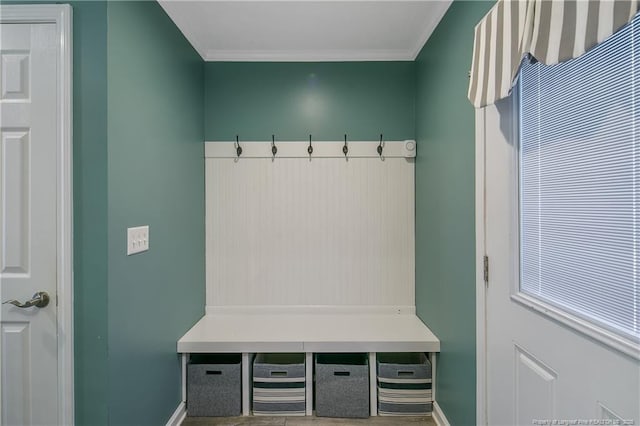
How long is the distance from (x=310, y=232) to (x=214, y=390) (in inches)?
49.6

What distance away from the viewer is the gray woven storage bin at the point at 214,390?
2.05 m

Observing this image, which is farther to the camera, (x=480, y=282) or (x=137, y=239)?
A: (x=137, y=239)

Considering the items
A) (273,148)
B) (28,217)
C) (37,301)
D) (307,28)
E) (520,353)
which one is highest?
(307,28)

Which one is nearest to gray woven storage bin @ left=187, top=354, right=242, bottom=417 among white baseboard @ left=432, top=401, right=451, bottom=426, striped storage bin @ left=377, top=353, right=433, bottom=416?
striped storage bin @ left=377, top=353, right=433, bottom=416

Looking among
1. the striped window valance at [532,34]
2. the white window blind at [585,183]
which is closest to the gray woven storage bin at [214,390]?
the white window blind at [585,183]

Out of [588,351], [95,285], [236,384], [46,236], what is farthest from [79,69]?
[588,351]

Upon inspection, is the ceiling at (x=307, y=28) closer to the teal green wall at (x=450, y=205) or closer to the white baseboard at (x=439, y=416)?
the teal green wall at (x=450, y=205)

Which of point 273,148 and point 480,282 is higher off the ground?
point 273,148

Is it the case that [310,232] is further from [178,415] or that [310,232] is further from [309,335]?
[178,415]

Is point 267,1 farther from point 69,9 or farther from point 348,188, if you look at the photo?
point 348,188

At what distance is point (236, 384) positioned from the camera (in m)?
2.06

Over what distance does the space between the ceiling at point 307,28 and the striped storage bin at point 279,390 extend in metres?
2.24

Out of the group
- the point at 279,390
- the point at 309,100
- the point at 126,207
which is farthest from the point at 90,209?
the point at 309,100

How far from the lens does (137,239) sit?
154 centimetres
